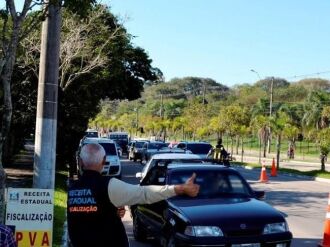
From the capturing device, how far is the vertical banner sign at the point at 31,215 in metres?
7.13

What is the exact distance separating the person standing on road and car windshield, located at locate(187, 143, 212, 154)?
27.1 meters

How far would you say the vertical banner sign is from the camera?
281 inches

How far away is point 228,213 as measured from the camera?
8531 mm

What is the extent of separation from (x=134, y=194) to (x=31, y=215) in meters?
3.06

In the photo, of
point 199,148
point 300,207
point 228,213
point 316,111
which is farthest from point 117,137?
point 228,213

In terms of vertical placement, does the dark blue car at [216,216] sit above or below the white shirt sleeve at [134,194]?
below

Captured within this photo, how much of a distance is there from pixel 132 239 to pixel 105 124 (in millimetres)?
114307

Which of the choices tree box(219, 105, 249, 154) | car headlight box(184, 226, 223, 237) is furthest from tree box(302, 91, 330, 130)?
car headlight box(184, 226, 223, 237)

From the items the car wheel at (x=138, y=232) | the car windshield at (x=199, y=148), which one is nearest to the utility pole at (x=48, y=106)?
the car wheel at (x=138, y=232)

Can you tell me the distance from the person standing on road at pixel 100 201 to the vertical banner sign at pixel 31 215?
266cm

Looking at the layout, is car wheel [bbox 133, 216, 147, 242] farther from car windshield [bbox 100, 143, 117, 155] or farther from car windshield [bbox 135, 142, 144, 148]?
car windshield [bbox 135, 142, 144, 148]

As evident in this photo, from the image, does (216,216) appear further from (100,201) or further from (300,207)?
(300,207)

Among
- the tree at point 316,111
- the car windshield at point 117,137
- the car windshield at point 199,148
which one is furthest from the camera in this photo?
the tree at point 316,111

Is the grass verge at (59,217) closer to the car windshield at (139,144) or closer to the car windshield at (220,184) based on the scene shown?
the car windshield at (220,184)
